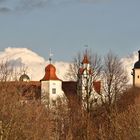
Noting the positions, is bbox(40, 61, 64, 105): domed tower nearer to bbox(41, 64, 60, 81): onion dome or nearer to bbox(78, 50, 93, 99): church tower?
bbox(41, 64, 60, 81): onion dome

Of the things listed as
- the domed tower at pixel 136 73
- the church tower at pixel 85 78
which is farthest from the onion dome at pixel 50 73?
the domed tower at pixel 136 73

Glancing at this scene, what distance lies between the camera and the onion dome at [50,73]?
95425 mm

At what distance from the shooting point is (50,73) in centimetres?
9600

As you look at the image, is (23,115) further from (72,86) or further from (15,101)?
(72,86)

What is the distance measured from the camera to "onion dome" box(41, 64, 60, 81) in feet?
A: 313

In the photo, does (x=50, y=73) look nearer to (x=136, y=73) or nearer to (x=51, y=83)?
(x=51, y=83)

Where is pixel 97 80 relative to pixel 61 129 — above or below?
above

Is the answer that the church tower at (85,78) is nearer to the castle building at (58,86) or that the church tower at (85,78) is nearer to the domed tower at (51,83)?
the castle building at (58,86)

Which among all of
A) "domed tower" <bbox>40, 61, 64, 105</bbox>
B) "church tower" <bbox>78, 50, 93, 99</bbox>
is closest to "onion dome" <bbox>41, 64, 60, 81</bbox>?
"domed tower" <bbox>40, 61, 64, 105</bbox>

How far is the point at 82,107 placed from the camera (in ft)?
210

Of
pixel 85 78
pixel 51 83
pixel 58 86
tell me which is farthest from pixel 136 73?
pixel 85 78

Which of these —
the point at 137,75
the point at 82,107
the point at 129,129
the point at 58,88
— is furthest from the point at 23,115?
the point at 137,75

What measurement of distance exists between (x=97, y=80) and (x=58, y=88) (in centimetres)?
2379

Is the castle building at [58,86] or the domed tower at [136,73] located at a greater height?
the domed tower at [136,73]
